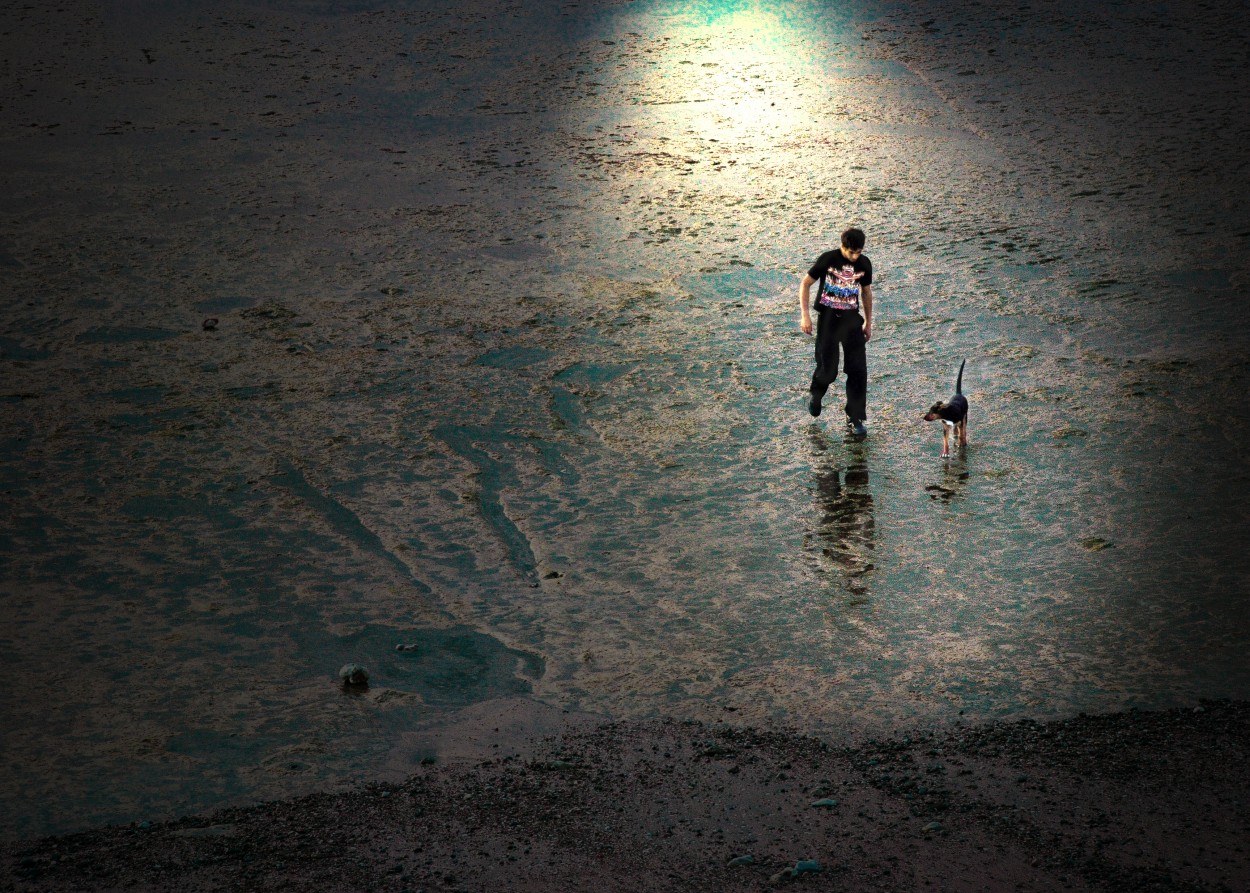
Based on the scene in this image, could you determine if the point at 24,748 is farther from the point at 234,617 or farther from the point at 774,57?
the point at 774,57

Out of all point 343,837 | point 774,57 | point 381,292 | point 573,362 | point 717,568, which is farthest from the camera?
point 774,57

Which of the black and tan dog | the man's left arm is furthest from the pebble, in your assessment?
the man's left arm

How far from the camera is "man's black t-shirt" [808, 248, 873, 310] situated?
7.23 m

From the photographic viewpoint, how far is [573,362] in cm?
871

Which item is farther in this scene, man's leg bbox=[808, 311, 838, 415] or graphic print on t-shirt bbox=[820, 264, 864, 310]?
man's leg bbox=[808, 311, 838, 415]

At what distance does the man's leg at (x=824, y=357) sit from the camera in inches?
291

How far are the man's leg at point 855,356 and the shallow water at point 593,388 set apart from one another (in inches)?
10.1

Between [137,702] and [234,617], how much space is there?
2.49ft

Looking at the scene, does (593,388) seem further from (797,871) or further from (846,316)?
(797,871)

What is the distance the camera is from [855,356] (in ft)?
24.0

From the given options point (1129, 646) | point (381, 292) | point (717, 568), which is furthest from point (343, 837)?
point (381, 292)

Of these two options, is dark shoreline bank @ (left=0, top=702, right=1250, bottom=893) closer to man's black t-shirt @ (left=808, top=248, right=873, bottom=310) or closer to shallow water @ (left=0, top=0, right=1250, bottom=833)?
shallow water @ (left=0, top=0, right=1250, bottom=833)

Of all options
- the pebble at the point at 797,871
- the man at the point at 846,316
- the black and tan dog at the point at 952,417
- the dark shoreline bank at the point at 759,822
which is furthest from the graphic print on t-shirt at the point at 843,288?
the pebble at the point at 797,871

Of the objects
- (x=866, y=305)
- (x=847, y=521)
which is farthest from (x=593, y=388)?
(x=847, y=521)
